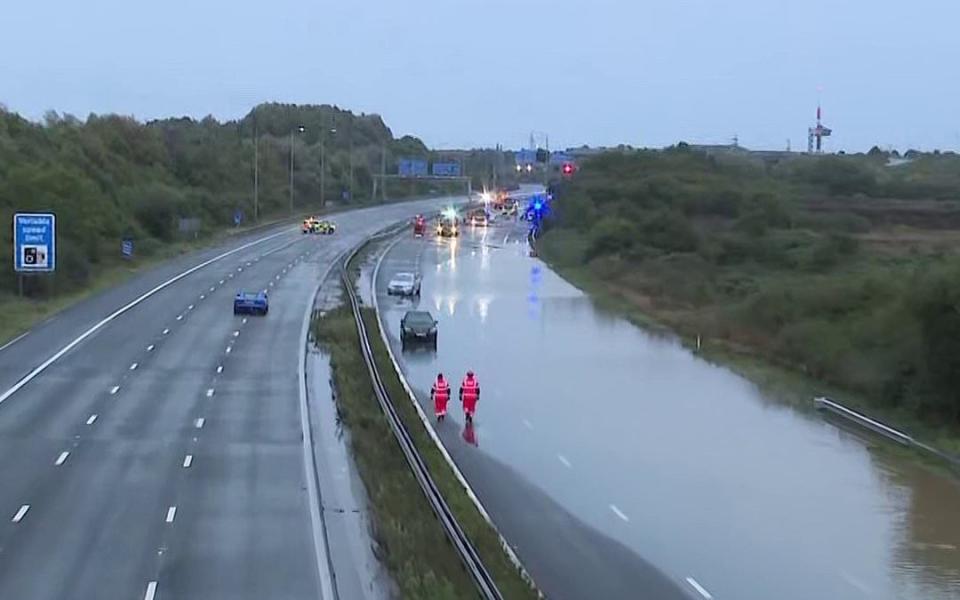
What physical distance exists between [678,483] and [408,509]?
6670mm

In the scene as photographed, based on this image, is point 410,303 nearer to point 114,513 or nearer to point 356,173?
point 114,513

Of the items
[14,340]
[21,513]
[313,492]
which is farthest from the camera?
[14,340]

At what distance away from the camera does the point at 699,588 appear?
21.1m

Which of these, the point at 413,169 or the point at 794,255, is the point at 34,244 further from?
the point at 413,169

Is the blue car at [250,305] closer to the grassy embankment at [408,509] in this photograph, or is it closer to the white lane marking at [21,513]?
the grassy embankment at [408,509]

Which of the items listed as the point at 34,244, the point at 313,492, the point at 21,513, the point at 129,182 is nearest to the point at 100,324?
the point at 34,244

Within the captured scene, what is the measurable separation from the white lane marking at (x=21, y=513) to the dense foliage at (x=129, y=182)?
114 feet

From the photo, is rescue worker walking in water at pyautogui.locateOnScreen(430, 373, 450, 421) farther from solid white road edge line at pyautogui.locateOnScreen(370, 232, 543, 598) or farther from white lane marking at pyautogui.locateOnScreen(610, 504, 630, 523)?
white lane marking at pyautogui.locateOnScreen(610, 504, 630, 523)

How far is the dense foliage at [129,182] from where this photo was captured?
209 ft

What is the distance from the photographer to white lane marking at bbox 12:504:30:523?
2238cm

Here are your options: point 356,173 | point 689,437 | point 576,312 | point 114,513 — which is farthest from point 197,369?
point 356,173

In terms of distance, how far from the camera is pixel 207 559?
2034 cm

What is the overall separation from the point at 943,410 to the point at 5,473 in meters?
21.7

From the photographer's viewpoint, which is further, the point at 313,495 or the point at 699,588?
the point at 313,495
